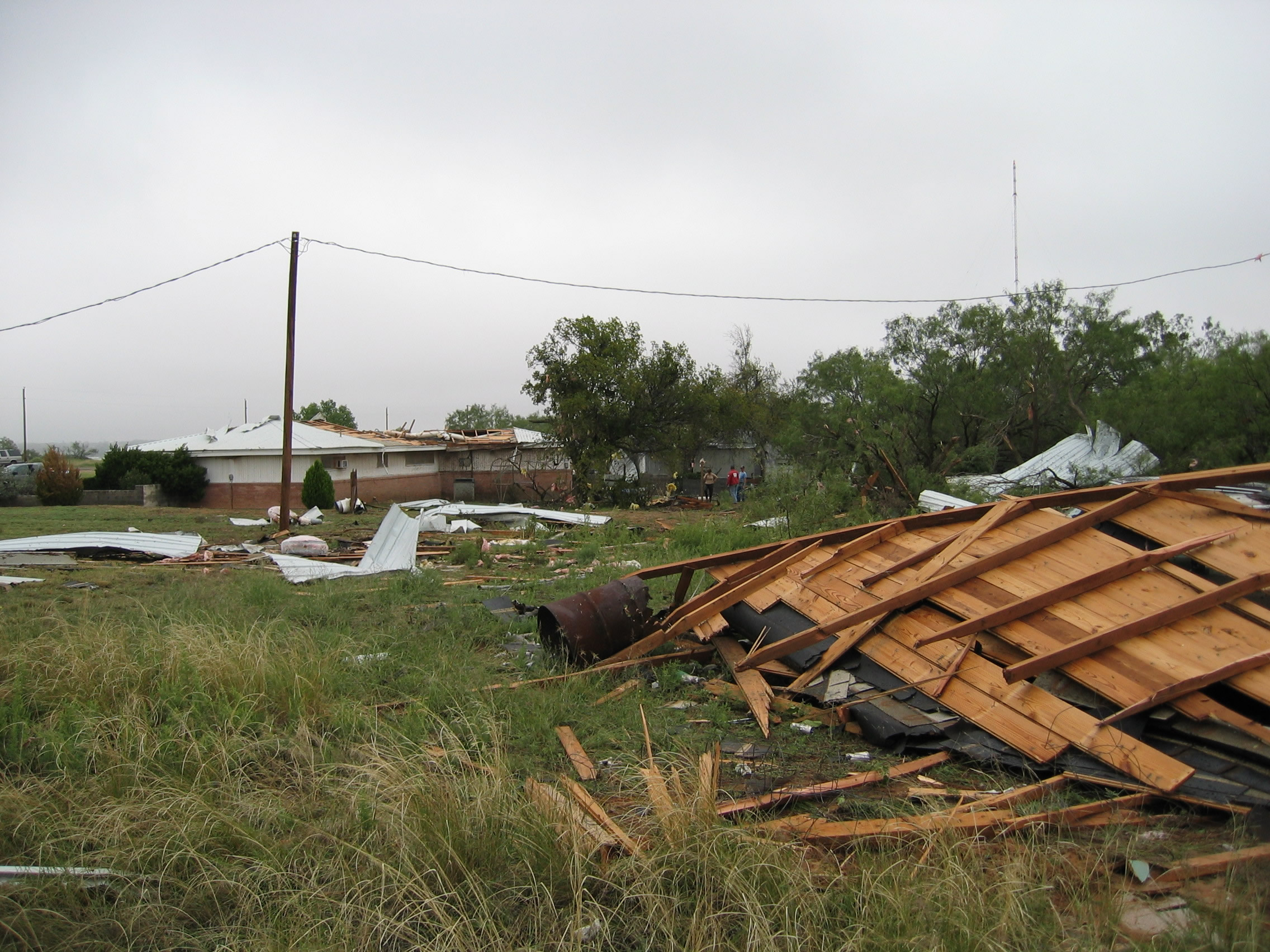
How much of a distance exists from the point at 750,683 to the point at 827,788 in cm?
165

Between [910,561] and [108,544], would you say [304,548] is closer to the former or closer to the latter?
Result: [108,544]

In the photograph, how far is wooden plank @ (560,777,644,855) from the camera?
3.19 meters

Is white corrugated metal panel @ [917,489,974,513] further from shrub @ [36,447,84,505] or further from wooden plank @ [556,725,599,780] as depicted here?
shrub @ [36,447,84,505]

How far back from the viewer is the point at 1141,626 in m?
4.43

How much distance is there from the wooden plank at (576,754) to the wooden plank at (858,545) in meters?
2.54

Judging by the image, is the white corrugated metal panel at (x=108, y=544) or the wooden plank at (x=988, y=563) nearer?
the wooden plank at (x=988, y=563)

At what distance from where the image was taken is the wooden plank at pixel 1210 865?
299 centimetres

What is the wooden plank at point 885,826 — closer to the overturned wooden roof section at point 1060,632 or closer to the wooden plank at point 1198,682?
the overturned wooden roof section at point 1060,632

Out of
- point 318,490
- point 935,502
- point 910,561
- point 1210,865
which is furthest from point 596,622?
point 318,490

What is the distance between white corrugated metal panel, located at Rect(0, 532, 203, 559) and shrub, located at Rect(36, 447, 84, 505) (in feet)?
43.2

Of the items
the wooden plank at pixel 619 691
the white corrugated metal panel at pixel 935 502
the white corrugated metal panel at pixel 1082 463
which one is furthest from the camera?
the white corrugated metal panel at pixel 1082 463

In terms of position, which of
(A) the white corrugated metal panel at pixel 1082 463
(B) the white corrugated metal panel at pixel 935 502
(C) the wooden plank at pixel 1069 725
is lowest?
(C) the wooden plank at pixel 1069 725

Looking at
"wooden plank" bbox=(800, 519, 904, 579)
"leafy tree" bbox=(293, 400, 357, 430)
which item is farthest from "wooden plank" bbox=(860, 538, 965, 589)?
"leafy tree" bbox=(293, 400, 357, 430)

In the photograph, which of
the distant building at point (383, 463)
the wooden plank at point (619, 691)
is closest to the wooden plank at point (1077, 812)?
the wooden plank at point (619, 691)
